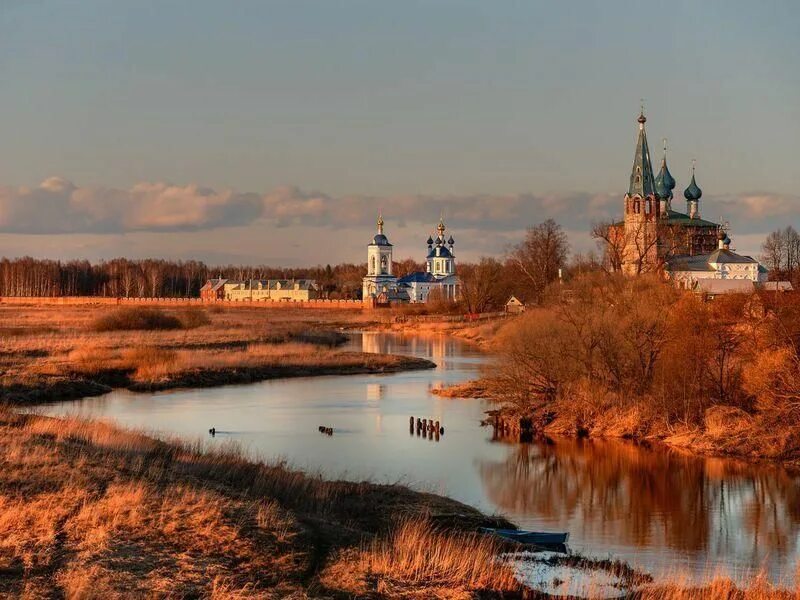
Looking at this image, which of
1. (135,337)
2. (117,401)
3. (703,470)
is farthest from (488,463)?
(135,337)

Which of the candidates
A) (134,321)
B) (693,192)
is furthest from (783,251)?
(134,321)

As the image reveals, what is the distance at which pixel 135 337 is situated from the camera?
5003cm

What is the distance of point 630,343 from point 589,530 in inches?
430

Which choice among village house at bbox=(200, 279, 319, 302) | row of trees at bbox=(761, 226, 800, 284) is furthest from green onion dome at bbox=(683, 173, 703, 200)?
village house at bbox=(200, 279, 319, 302)

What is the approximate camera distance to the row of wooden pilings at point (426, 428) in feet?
83.7

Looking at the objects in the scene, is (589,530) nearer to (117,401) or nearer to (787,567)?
(787,567)

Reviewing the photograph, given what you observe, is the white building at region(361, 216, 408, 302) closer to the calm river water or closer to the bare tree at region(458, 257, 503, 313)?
the bare tree at region(458, 257, 503, 313)

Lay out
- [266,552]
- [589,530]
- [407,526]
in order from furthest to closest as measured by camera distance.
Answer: [589,530] → [407,526] → [266,552]

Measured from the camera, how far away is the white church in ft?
408

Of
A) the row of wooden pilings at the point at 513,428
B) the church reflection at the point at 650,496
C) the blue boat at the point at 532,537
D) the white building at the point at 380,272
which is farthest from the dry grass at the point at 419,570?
the white building at the point at 380,272

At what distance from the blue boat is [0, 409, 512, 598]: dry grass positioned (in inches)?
23.2

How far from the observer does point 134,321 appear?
57594mm

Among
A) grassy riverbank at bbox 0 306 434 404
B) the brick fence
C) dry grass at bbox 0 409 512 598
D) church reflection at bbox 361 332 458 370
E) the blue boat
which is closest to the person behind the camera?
dry grass at bbox 0 409 512 598

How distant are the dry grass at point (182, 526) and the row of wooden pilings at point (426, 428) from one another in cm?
906
